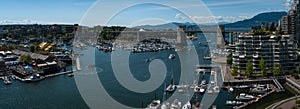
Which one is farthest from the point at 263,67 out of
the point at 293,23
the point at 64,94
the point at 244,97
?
the point at 293,23

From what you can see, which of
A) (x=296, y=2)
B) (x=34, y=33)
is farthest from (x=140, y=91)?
(x=34, y=33)

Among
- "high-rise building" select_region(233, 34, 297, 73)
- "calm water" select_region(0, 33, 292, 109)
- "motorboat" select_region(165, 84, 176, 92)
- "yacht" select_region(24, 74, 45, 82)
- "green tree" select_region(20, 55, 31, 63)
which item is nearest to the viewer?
"calm water" select_region(0, 33, 292, 109)

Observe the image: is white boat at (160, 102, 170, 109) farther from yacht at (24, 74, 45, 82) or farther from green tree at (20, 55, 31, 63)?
green tree at (20, 55, 31, 63)

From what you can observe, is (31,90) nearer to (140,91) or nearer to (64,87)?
(64,87)

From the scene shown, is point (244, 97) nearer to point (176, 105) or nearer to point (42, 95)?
point (176, 105)

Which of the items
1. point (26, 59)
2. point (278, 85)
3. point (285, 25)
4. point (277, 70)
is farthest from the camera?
point (285, 25)

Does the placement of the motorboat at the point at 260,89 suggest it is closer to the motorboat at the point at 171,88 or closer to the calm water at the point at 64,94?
the calm water at the point at 64,94

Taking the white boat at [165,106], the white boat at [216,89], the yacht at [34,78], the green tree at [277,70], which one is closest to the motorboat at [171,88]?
the white boat at [216,89]

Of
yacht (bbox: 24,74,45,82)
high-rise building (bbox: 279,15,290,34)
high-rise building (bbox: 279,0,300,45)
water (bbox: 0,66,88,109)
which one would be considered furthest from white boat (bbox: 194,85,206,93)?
high-rise building (bbox: 279,15,290,34)

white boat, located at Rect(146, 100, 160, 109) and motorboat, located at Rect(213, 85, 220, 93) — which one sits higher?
motorboat, located at Rect(213, 85, 220, 93)

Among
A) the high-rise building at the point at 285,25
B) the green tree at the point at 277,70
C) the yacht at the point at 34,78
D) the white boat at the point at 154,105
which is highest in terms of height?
the high-rise building at the point at 285,25

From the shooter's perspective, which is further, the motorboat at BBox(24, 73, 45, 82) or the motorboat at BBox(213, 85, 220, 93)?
the motorboat at BBox(24, 73, 45, 82)
